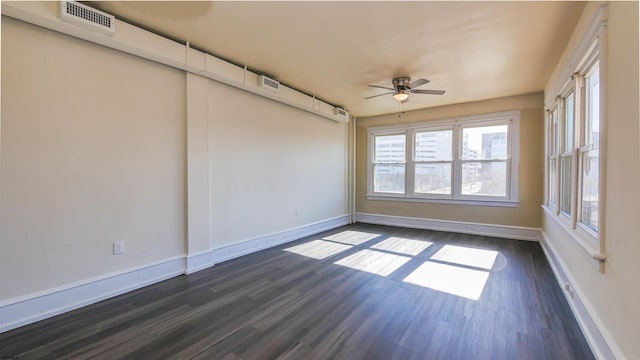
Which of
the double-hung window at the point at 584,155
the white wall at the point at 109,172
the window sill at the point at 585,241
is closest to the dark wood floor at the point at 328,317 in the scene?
the white wall at the point at 109,172

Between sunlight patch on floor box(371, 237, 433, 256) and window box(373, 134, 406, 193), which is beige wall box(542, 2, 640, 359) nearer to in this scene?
sunlight patch on floor box(371, 237, 433, 256)

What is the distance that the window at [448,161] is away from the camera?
5270 mm

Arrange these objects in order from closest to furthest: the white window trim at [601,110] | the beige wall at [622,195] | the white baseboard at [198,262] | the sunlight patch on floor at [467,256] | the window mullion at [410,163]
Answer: the beige wall at [622,195] → the white window trim at [601,110] → the white baseboard at [198,262] → the sunlight patch on floor at [467,256] → the window mullion at [410,163]

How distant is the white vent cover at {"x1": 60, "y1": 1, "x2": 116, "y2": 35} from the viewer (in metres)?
2.24

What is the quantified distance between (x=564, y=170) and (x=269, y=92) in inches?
153

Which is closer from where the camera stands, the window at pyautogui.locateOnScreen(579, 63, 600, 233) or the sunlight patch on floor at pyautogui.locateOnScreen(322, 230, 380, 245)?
the window at pyautogui.locateOnScreen(579, 63, 600, 233)

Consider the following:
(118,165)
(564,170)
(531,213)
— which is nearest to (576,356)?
(564,170)

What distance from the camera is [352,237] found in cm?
531

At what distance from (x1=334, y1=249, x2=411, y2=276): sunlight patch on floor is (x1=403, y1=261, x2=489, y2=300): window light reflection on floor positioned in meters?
0.29

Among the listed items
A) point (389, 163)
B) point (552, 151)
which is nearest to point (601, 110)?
point (552, 151)

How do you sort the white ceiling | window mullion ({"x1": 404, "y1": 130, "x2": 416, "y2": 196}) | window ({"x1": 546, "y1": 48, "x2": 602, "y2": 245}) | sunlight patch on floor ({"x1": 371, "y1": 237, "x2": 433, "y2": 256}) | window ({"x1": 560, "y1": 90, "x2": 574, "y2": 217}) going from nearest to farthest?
window ({"x1": 546, "y1": 48, "x2": 602, "y2": 245})
the white ceiling
window ({"x1": 560, "y1": 90, "x2": 574, "y2": 217})
sunlight patch on floor ({"x1": 371, "y1": 237, "x2": 433, "y2": 256})
window mullion ({"x1": 404, "y1": 130, "x2": 416, "y2": 196})

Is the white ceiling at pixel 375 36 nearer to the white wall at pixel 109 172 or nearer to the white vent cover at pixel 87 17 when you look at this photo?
the white vent cover at pixel 87 17

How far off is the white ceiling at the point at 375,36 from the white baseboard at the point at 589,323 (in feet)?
7.87

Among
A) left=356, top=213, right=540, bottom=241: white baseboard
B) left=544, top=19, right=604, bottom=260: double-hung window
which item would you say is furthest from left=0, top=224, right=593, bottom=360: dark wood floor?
left=356, top=213, right=540, bottom=241: white baseboard
